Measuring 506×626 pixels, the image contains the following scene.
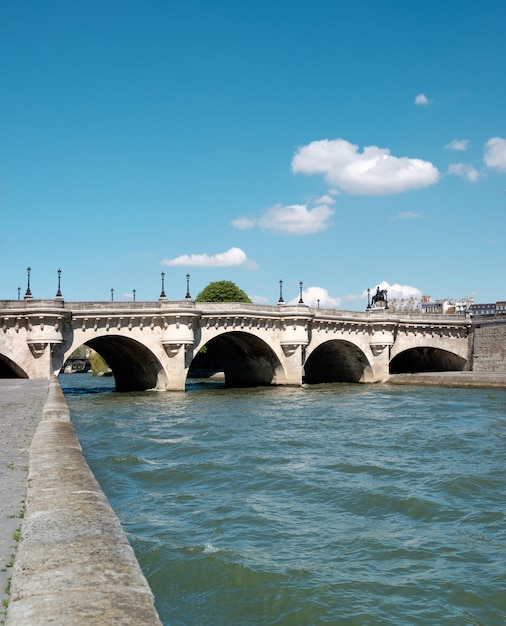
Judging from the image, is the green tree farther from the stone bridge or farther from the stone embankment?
the stone embankment

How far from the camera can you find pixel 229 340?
57.5 meters

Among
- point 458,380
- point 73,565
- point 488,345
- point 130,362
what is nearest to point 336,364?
point 488,345

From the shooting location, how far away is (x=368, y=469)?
17797 millimetres

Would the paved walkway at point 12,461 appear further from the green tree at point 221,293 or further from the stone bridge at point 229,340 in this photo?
the green tree at point 221,293

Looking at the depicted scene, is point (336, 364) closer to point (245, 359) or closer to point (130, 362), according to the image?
point (245, 359)

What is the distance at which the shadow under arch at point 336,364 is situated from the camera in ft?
197

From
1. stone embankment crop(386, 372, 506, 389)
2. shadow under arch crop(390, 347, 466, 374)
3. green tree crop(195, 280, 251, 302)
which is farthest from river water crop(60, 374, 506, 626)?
green tree crop(195, 280, 251, 302)

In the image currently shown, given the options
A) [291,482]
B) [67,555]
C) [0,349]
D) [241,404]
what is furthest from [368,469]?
[0,349]

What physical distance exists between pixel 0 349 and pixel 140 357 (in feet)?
41.0

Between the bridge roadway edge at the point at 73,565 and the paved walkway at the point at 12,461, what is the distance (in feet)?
0.65

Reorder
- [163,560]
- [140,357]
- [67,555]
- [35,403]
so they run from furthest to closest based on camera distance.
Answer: [140,357], [35,403], [163,560], [67,555]

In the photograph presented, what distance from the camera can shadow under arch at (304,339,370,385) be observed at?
197 feet

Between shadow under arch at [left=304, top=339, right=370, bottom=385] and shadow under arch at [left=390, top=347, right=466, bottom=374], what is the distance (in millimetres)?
8604

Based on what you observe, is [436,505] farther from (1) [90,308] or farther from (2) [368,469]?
(1) [90,308]
